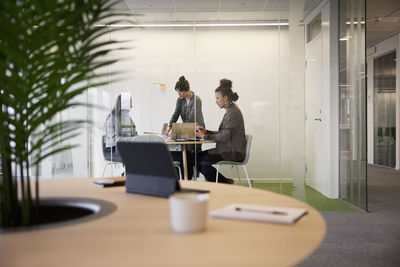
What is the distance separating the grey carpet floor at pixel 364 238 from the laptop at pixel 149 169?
212 cm

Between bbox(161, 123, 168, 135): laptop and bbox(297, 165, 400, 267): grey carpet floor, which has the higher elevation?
bbox(161, 123, 168, 135): laptop

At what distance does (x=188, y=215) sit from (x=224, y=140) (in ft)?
16.0

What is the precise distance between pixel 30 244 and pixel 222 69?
16.9ft

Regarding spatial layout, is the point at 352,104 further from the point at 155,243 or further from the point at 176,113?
the point at 155,243

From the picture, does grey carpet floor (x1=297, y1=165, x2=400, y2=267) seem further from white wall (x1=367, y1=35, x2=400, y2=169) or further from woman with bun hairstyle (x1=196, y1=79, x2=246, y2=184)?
white wall (x1=367, y1=35, x2=400, y2=169)

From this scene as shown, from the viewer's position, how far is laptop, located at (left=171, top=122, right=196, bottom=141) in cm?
579

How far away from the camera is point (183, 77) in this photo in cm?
593

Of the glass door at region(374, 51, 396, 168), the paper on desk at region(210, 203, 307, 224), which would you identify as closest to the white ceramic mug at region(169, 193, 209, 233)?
the paper on desk at region(210, 203, 307, 224)

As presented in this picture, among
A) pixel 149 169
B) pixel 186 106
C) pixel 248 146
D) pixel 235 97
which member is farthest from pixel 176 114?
pixel 149 169

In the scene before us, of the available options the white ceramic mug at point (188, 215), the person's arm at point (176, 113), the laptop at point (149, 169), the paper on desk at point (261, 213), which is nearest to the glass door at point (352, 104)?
the person's arm at point (176, 113)

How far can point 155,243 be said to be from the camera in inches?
36.7

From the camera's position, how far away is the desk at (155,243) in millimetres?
816

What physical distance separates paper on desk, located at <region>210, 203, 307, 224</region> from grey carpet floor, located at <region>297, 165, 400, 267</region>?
2.23 metres

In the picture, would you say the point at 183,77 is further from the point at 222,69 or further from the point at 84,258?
the point at 84,258
